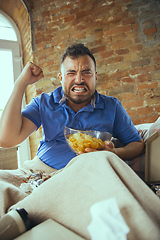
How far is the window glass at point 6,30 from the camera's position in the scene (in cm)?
282

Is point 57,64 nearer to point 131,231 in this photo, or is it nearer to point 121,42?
point 121,42

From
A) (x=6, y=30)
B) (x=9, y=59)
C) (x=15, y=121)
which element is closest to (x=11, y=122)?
(x=15, y=121)

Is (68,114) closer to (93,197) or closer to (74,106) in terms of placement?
(74,106)

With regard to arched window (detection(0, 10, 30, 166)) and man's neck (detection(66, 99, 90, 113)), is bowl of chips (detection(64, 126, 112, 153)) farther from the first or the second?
arched window (detection(0, 10, 30, 166))

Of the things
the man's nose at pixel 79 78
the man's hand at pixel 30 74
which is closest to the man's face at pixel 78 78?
the man's nose at pixel 79 78

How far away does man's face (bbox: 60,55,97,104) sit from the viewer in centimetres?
117

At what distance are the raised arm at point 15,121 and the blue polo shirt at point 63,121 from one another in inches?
2.8

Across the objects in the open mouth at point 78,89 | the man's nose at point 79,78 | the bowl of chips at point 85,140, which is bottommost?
the bowl of chips at point 85,140

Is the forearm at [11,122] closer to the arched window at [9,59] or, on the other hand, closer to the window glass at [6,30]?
the arched window at [9,59]

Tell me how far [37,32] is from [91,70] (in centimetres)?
173

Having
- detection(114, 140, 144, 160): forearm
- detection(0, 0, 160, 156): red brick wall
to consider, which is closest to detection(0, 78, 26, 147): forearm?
detection(114, 140, 144, 160): forearm

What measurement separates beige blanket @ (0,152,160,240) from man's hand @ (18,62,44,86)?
81 cm

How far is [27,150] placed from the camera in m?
2.76

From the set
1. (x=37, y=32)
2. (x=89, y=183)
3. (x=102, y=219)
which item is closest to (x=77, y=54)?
(x=89, y=183)
